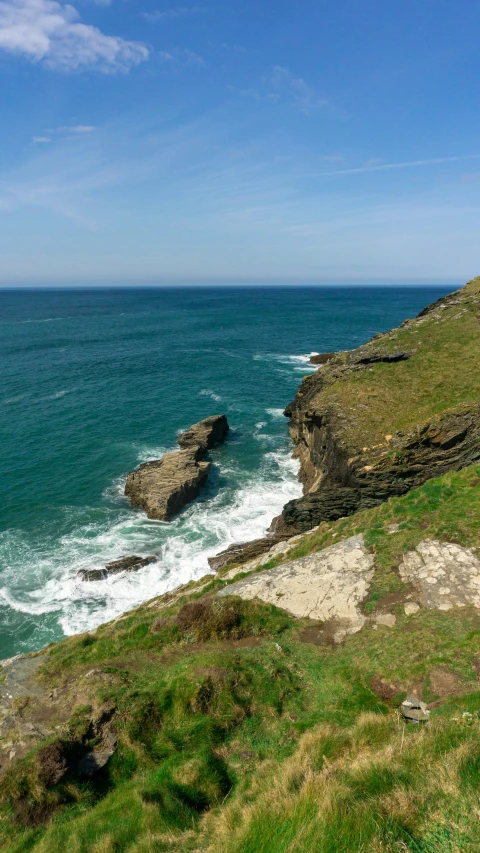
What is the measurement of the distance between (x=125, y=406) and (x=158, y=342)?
53.7m

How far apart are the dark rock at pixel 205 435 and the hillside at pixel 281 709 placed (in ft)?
82.1

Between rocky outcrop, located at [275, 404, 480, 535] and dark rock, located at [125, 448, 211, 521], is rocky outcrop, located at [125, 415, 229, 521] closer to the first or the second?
dark rock, located at [125, 448, 211, 521]

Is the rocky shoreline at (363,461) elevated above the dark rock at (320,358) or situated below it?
below

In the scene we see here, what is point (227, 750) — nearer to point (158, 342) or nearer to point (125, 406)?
point (125, 406)

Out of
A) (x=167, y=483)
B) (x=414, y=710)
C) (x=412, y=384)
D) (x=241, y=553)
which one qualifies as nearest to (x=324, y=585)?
(x=414, y=710)

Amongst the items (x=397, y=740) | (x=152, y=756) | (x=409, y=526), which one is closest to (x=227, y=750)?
(x=152, y=756)

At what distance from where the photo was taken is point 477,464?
2591 cm

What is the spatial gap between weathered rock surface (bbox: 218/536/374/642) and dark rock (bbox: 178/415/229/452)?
27821mm

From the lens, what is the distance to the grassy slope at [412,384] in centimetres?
3438

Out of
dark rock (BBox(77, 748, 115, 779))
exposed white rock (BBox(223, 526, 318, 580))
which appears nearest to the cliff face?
exposed white rock (BBox(223, 526, 318, 580))

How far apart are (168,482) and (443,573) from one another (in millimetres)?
27304

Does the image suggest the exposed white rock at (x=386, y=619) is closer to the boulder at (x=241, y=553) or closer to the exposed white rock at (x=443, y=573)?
the exposed white rock at (x=443, y=573)

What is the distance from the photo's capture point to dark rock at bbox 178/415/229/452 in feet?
164

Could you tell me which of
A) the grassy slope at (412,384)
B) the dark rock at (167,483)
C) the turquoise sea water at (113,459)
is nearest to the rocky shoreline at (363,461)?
the grassy slope at (412,384)
